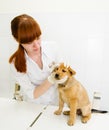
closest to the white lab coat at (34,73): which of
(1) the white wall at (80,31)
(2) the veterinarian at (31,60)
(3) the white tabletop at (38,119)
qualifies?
(2) the veterinarian at (31,60)

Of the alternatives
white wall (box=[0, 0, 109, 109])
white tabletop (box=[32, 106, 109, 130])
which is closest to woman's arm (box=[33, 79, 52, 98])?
white tabletop (box=[32, 106, 109, 130])

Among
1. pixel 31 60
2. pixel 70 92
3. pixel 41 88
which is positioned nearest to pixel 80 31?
pixel 31 60

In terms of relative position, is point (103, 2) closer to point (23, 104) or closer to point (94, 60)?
point (94, 60)

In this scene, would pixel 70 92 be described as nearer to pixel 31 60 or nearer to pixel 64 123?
pixel 64 123

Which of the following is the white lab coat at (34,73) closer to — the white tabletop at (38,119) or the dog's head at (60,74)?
the white tabletop at (38,119)

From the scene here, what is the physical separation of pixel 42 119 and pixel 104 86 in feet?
3.15

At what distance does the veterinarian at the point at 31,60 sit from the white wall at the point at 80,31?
1.49ft

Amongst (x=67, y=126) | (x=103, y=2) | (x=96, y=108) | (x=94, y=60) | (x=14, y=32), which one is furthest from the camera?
(x=94, y=60)

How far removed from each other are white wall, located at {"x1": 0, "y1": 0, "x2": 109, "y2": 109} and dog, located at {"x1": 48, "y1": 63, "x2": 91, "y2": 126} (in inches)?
32.0

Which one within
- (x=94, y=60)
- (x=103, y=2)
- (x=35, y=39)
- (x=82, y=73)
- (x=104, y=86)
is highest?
(x=103, y=2)

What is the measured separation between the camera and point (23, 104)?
4.46 ft

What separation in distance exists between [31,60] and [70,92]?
44 cm

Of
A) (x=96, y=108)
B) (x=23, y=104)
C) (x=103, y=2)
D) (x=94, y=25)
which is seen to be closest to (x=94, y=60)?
(x=94, y=25)

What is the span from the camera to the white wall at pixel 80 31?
1.81 meters
